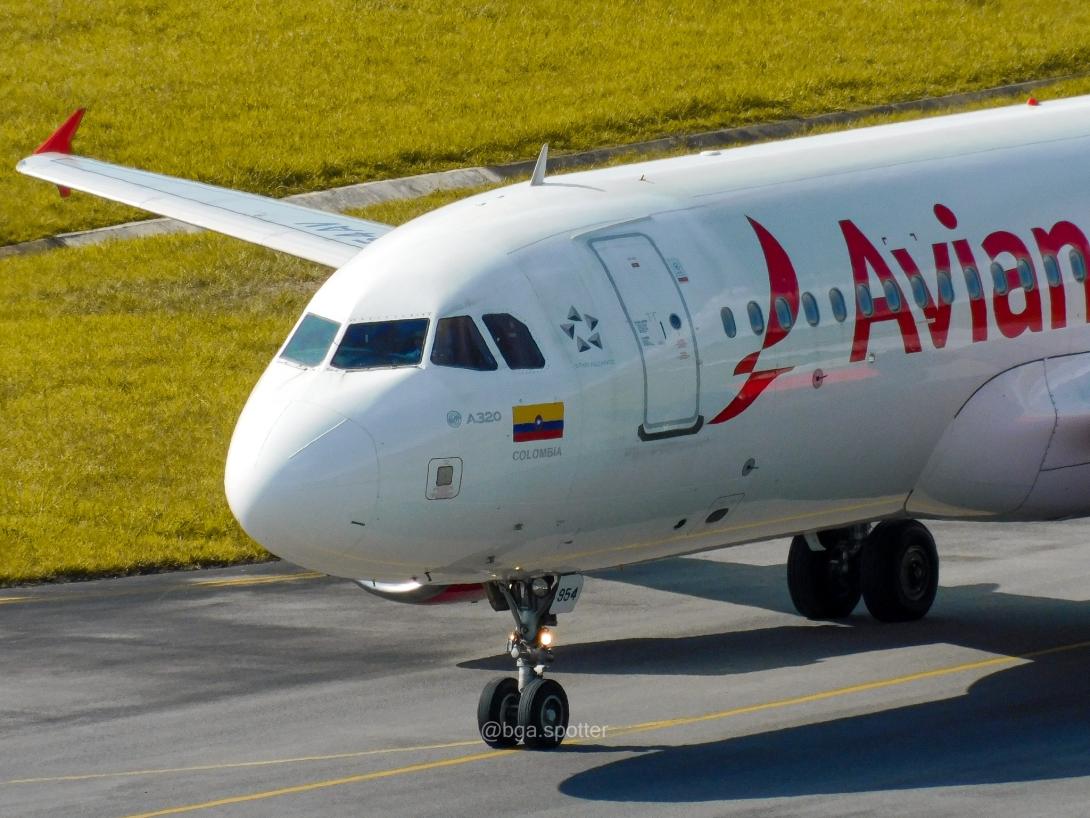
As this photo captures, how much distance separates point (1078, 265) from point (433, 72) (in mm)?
37525

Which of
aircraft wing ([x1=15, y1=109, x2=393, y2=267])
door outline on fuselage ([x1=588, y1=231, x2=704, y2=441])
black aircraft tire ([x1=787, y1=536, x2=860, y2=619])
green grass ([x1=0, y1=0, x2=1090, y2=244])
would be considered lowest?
black aircraft tire ([x1=787, y1=536, x2=860, y2=619])

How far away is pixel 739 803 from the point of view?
1612cm

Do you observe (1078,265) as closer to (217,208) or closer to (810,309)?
(810,309)

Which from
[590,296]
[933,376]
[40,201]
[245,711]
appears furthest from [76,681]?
[40,201]

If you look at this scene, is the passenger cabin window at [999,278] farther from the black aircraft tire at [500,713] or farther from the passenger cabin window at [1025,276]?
the black aircraft tire at [500,713]

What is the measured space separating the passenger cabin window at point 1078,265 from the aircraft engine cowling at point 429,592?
7.02 metres

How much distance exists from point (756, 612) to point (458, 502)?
8663 millimetres

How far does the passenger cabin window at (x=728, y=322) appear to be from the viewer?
18047mm

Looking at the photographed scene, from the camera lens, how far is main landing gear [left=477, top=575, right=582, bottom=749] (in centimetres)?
1773

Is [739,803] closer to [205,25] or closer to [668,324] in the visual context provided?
[668,324]

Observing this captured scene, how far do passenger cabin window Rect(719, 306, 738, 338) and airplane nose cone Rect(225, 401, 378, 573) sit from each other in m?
3.76

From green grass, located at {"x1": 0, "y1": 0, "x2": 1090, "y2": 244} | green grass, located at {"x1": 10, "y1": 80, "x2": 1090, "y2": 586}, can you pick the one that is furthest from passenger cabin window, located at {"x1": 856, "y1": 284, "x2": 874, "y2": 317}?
green grass, located at {"x1": 0, "y1": 0, "x2": 1090, "y2": 244}

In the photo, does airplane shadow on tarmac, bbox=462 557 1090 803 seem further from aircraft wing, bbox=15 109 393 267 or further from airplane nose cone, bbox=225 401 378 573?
aircraft wing, bbox=15 109 393 267

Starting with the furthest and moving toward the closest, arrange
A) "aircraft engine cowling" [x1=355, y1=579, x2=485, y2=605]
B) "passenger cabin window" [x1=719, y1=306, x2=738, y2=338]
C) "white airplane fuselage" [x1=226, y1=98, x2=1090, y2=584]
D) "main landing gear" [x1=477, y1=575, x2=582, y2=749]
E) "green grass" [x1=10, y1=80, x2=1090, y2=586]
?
"green grass" [x1=10, y1=80, x2=1090, y2=586] < "aircraft engine cowling" [x1=355, y1=579, x2=485, y2=605] < "passenger cabin window" [x1=719, y1=306, x2=738, y2=338] < "main landing gear" [x1=477, y1=575, x2=582, y2=749] < "white airplane fuselage" [x1=226, y1=98, x2=1090, y2=584]
